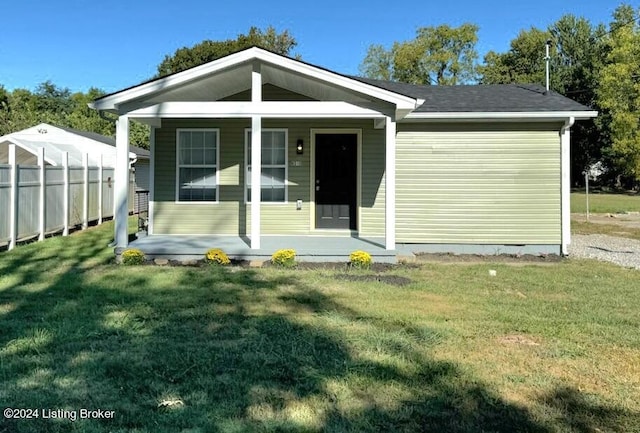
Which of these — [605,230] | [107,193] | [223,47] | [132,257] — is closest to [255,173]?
[132,257]

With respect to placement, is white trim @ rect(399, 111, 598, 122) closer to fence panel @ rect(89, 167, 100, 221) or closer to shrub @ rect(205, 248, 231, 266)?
shrub @ rect(205, 248, 231, 266)

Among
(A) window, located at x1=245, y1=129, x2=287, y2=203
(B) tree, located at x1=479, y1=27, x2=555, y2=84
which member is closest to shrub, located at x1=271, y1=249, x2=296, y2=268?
(A) window, located at x1=245, y1=129, x2=287, y2=203

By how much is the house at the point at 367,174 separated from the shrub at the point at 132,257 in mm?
979

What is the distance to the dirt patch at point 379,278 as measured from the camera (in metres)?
7.10

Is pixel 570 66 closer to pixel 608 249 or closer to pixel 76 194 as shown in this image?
pixel 608 249

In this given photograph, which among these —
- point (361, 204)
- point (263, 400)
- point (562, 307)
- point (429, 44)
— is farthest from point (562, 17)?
point (263, 400)

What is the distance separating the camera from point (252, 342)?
14.1 ft

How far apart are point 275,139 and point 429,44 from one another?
130 ft

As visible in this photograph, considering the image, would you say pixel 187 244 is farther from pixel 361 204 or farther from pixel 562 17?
pixel 562 17

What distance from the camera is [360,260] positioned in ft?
26.6

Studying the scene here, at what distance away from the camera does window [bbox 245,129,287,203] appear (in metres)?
10.4

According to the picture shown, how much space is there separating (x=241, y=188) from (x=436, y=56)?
39027 mm

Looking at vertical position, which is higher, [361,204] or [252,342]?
[361,204]

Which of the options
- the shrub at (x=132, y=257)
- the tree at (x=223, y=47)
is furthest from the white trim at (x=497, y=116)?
the tree at (x=223, y=47)
